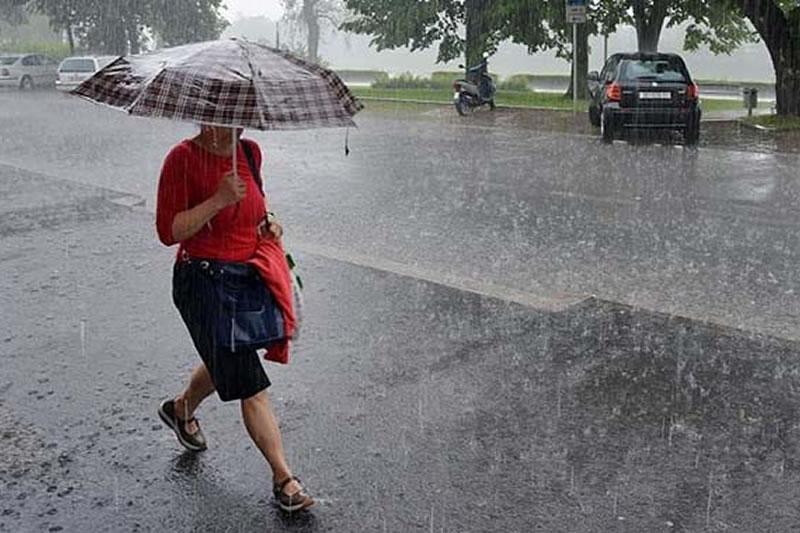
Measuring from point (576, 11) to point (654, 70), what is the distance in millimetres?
4922

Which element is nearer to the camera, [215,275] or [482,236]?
[215,275]

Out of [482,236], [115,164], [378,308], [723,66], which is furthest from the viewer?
[723,66]

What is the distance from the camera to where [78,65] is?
Answer: 126 feet

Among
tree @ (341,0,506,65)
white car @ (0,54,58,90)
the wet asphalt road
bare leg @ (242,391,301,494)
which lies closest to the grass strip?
tree @ (341,0,506,65)

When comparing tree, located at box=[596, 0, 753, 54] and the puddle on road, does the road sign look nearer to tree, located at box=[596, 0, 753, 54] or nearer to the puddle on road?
tree, located at box=[596, 0, 753, 54]

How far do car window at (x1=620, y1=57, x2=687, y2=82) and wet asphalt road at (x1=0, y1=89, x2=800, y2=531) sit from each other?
285 inches

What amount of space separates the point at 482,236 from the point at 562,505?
18.7 feet

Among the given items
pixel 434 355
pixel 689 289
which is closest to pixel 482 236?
pixel 689 289

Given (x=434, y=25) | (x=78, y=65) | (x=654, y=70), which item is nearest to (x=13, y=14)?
(x=78, y=65)

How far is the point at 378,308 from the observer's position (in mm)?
6789

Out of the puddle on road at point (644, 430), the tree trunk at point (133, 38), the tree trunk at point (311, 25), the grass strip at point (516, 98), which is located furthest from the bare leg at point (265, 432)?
the tree trunk at point (311, 25)

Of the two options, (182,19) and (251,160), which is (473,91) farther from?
(182,19)

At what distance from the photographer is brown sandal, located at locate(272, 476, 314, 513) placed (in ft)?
12.7

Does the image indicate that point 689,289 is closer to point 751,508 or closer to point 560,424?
point 560,424
